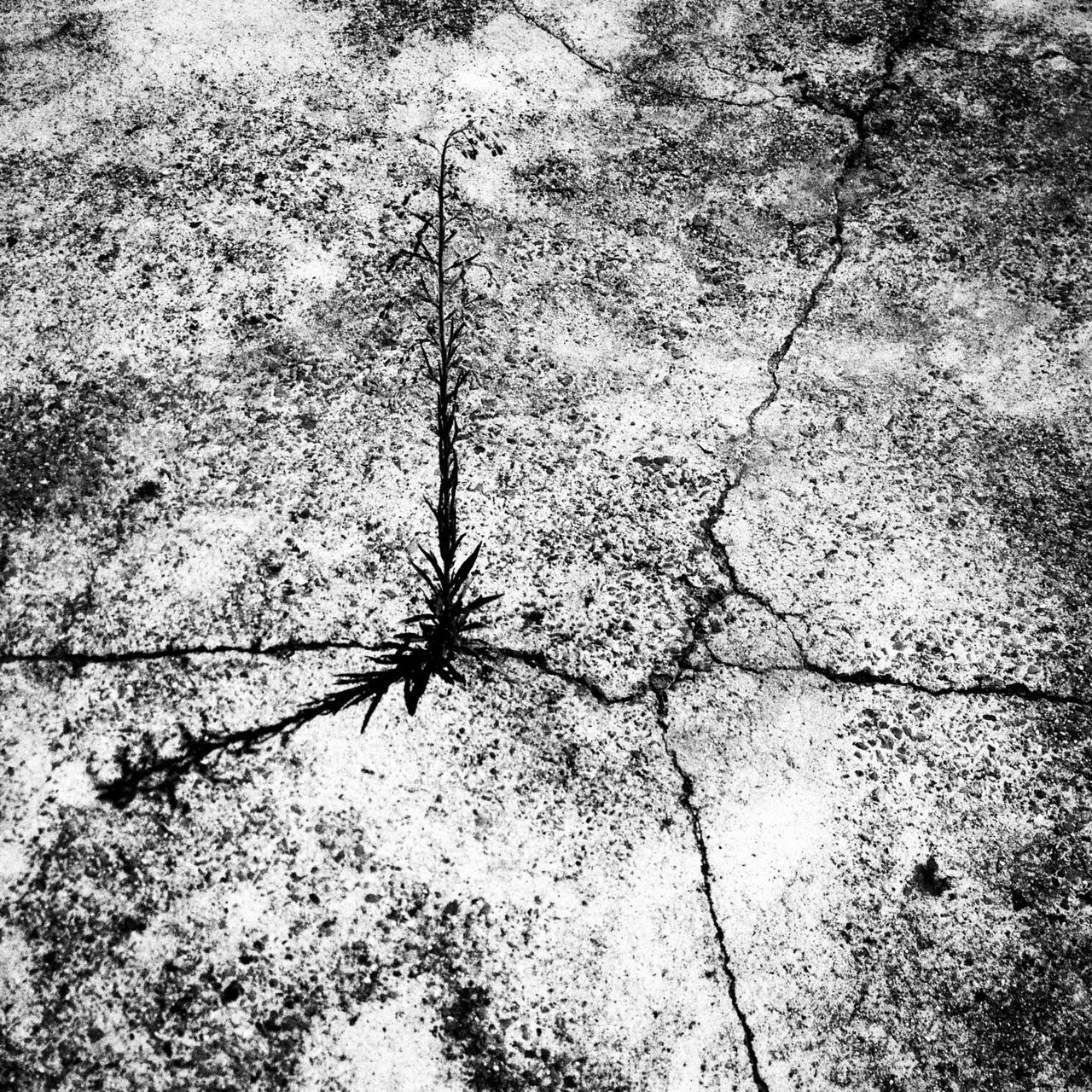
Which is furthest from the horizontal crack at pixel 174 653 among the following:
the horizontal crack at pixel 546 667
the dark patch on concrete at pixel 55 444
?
the dark patch on concrete at pixel 55 444

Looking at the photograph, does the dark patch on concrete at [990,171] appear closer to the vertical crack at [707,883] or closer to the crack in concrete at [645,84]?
the crack in concrete at [645,84]

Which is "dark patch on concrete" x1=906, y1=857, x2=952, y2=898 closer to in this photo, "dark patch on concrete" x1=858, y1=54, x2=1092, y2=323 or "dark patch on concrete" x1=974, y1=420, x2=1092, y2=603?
"dark patch on concrete" x1=974, y1=420, x2=1092, y2=603

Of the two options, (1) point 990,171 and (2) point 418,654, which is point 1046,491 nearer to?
(1) point 990,171

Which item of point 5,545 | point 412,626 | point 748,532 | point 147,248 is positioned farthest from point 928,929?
point 147,248

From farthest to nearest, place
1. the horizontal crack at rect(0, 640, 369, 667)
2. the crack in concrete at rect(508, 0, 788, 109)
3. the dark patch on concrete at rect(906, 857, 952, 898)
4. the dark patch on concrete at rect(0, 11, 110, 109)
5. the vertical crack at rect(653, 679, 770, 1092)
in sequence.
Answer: the crack in concrete at rect(508, 0, 788, 109)
the dark patch on concrete at rect(0, 11, 110, 109)
the horizontal crack at rect(0, 640, 369, 667)
the dark patch on concrete at rect(906, 857, 952, 898)
the vertical crack at rect(653, 679, 770, 1092)

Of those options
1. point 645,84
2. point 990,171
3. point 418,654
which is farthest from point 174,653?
point 990,171

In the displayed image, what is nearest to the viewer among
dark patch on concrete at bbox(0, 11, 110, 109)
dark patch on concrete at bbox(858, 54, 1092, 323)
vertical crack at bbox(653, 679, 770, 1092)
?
vertical crack at bbox(653, 679, 770, 1092)

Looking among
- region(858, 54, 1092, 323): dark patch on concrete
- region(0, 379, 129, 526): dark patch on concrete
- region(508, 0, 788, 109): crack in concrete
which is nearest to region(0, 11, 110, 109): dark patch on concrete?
region(0, 379, 129, 526): dark patch on concrete
